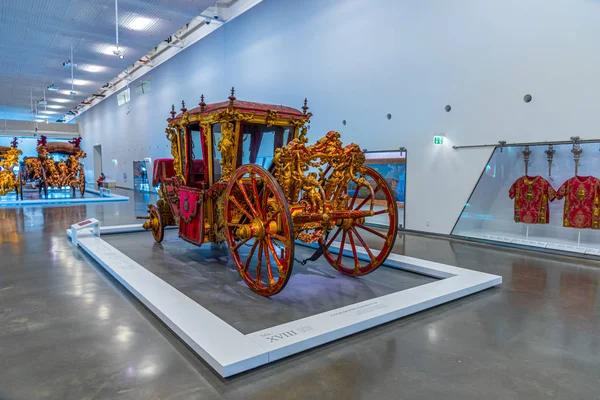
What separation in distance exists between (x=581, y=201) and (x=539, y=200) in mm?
608

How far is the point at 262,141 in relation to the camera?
16.7 ft

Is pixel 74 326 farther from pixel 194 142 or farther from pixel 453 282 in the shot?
pixel 453 282

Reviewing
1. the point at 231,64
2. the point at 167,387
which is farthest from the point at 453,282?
the point at 231,64

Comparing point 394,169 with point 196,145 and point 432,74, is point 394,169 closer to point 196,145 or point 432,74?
point 432,74

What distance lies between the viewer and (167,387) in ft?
7.79

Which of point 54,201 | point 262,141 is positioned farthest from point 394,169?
point 54,201

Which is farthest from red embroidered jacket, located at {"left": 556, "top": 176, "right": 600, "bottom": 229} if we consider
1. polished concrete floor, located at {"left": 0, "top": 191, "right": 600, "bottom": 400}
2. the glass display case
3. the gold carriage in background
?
the gold carriage in background

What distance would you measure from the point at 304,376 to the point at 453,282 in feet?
7.67

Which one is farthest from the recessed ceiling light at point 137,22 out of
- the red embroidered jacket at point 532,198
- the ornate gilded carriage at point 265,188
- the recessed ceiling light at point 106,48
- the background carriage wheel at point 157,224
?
the red embroidered jacket at point 532,198

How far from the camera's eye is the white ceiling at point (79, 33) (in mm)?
10078

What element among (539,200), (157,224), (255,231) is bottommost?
(157,224)

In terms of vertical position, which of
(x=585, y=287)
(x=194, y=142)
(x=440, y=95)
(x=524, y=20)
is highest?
(x=524, y=20)

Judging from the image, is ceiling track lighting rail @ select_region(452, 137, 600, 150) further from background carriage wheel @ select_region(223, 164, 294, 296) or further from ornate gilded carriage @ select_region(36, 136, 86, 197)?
ornate gilded carriage @ select_region(36, 136, 86, 197)

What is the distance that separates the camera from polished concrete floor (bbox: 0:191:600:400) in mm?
2363
